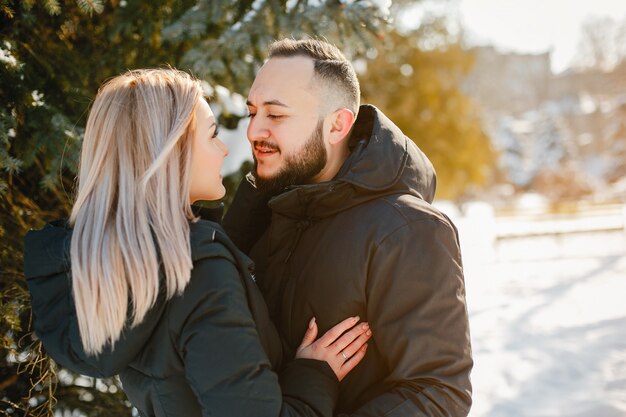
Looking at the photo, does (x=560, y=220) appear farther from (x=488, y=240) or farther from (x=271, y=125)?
(x=271, y=125)

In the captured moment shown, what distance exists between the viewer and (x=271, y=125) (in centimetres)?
231

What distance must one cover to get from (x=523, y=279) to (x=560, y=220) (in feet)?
22.6

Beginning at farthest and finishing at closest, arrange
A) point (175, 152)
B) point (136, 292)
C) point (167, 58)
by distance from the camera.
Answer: point (167, 58) < point (175, 152) < point (136, 292)

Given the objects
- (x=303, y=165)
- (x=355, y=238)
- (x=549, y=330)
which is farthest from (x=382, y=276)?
(x=549, y=330)

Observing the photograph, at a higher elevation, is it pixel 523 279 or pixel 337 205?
pixel 337 205

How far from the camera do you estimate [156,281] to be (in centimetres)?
140

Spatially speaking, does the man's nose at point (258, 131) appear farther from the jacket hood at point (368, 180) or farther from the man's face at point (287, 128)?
the jacket hood at point (368, 180)

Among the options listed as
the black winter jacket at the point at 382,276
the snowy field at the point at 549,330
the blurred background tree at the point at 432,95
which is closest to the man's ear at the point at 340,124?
the black winter jacket at the point at 382,276

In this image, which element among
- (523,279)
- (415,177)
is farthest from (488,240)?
(415,177)

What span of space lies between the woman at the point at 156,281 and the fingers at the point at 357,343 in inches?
5.5

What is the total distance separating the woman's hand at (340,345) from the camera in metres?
1.82

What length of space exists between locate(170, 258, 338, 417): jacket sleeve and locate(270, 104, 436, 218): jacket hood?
63 cm

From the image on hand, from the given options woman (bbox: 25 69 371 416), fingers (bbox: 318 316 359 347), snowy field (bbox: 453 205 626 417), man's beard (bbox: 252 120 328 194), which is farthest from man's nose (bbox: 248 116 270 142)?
snowy field (bbox: 453 205 626 417)

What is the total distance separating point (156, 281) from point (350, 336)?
2.45ft
